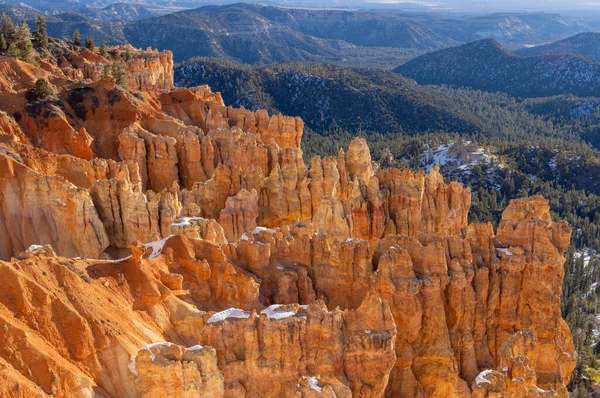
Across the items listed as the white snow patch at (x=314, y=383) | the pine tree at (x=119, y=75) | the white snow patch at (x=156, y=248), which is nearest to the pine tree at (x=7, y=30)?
the pine tree at (x=119, y=75)

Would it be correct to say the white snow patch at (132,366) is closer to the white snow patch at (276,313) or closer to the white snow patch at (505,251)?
the white snow patch at (276,313)

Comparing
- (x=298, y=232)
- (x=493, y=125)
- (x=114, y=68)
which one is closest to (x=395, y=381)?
(x=298, y=232)

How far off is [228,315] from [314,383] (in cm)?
464

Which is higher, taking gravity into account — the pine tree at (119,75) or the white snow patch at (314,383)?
the pine tree at (119,75)

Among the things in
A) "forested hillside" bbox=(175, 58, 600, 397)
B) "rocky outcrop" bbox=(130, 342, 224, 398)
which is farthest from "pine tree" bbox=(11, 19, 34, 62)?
"forested hillside" bbox=(175, 58, 600, 397)

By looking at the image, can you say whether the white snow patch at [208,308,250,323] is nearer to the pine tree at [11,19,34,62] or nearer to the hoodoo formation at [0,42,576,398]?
the hoodoo formation at [0,42,576,398]

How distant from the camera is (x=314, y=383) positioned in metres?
23.2

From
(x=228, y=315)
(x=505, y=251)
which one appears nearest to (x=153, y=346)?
(x=228, y=315)

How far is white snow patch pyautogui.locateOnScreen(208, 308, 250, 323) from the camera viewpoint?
1012 inches

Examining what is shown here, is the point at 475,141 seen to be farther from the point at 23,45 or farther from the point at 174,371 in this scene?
the point at 174,371

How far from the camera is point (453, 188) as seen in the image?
2073 inches

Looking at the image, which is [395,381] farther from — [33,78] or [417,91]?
[417,91]

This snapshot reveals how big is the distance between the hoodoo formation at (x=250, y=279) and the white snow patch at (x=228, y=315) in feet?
0.38

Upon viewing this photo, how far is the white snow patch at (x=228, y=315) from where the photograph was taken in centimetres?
2570
